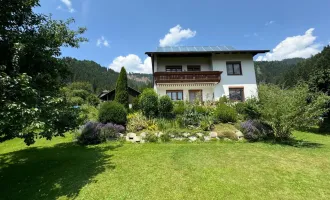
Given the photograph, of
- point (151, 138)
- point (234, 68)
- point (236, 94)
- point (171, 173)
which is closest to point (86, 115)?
point (151, 138)

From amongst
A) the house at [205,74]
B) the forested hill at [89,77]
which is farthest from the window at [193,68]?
the forested hill at [89,77]

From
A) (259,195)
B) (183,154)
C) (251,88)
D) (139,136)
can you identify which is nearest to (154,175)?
(183,154)

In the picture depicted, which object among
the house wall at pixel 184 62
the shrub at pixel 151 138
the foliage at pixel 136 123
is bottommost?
the shrub at pixel 151 138

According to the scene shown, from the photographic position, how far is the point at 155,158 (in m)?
8.16

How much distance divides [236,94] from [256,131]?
37.2 ft

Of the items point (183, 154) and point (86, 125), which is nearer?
point (183, 154)

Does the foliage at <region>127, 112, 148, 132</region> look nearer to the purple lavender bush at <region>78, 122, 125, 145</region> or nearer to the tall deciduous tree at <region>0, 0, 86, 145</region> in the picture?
the purple lavender bush at <region>78, 122, 125, 145</region>

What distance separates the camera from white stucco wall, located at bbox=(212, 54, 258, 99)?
22000 millimetres

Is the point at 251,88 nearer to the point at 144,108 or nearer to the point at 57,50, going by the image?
the point at 144,108

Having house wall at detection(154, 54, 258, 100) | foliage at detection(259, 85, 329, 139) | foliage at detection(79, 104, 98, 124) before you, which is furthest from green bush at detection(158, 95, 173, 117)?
foliage at detection(259, 85, 329, 139)

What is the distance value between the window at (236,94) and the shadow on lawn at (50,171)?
1598 centimetres

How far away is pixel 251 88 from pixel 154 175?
62.6ft

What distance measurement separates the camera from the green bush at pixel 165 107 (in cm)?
1511

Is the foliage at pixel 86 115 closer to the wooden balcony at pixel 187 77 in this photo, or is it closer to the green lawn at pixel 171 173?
the green lawn at pixel 171 173
